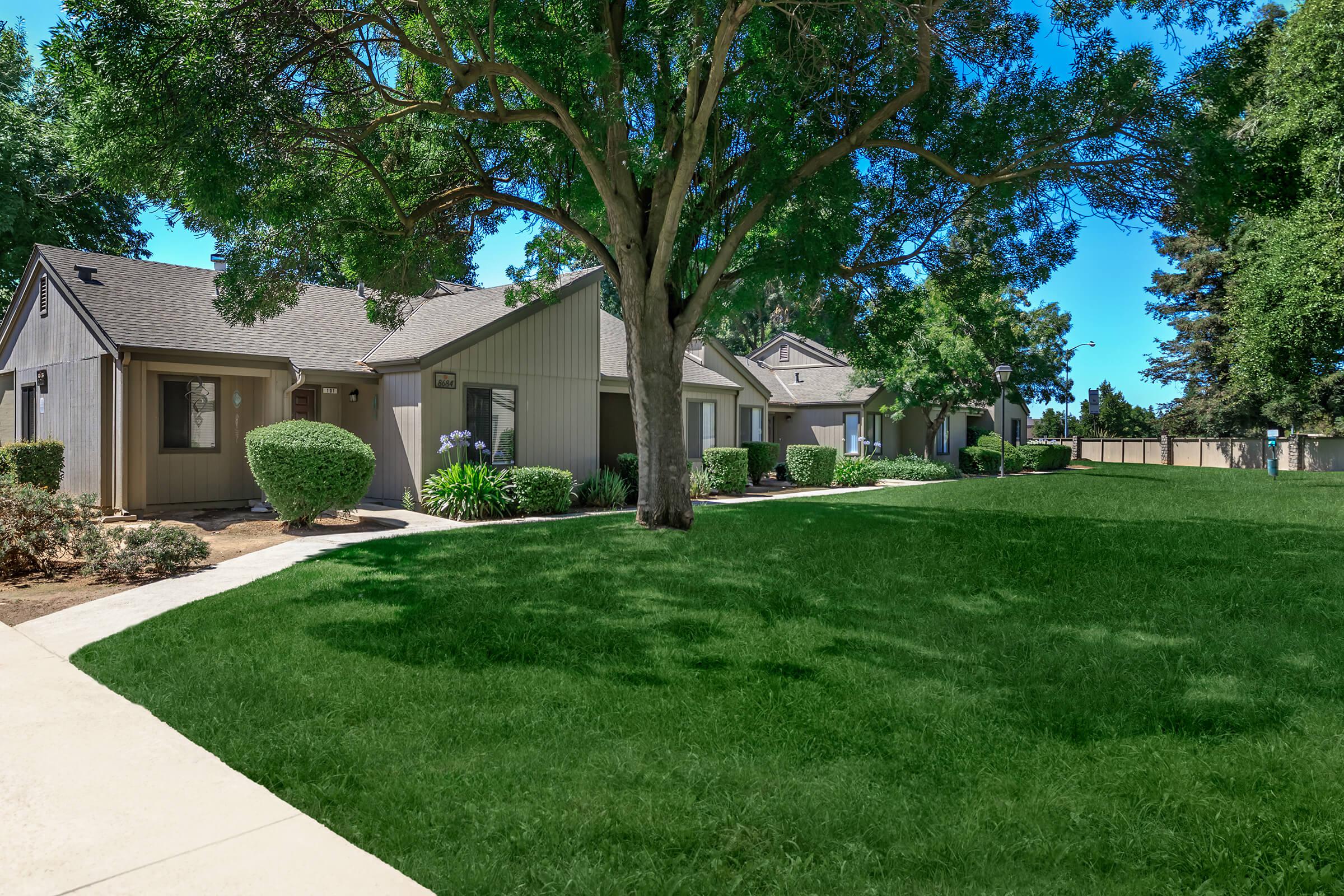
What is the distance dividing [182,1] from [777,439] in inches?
979

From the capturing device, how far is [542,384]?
53.9 feet

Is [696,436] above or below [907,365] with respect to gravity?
below

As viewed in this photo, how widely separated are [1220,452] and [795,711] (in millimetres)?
40713

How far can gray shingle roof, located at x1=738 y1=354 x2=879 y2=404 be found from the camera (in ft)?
94.1

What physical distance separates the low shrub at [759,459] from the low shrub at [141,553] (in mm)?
15433

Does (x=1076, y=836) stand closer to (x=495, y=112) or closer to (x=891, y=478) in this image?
(x=495, y=112)

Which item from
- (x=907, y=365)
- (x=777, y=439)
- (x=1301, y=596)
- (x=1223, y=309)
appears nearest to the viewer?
(x=1301, y=596)

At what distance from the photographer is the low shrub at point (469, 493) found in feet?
45.2

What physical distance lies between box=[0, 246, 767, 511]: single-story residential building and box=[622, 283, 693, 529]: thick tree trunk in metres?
5.22

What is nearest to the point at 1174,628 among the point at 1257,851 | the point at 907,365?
the point at 1257,851

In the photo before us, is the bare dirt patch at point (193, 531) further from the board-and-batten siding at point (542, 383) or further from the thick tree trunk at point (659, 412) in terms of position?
the thick tree trunk at point (659, 412)

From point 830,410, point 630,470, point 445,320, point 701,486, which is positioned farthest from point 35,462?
point 830,410

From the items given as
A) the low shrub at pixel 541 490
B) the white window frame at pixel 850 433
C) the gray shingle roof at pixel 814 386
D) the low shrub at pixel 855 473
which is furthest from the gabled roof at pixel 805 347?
the low shrub at pixel 541 490

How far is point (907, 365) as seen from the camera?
26281mm
